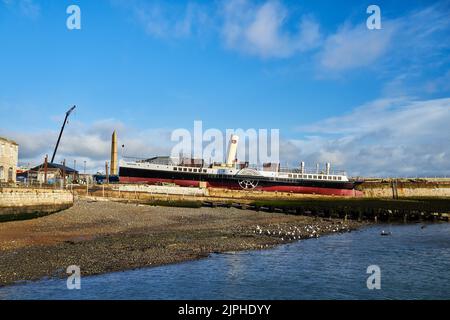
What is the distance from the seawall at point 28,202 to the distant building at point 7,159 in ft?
23.0

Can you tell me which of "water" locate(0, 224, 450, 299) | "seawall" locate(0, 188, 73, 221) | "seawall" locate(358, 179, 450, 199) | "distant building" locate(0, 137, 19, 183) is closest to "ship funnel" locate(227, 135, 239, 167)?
"seawall" locate(358, 179, 450, 199)

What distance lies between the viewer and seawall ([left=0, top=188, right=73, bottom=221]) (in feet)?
116

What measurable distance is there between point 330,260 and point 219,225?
714 inches

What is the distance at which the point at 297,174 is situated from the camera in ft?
321

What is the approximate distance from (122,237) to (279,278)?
564 inches

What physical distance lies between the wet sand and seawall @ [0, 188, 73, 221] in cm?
115

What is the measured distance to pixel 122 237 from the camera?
32.1 metres

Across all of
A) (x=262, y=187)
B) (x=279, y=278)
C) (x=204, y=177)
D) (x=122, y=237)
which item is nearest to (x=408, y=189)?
(x=262, y=187)

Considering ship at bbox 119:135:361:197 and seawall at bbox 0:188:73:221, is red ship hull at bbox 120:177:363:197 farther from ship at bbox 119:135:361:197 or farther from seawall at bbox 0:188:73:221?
seawall at bbox 0:188:73:221

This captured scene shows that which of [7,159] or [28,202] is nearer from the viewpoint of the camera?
[28,202]

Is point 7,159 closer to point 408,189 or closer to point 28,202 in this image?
point 28,202

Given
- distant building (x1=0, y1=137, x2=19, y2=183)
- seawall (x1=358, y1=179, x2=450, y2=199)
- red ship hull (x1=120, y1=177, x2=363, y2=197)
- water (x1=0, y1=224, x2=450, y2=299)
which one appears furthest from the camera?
seawall (x1=358, y1=179, x2=450, y2=199)
